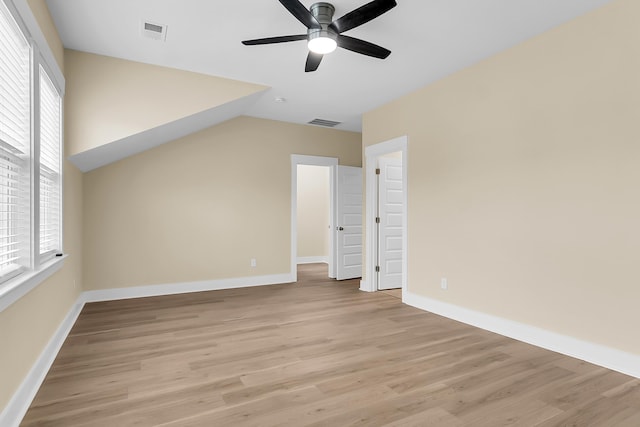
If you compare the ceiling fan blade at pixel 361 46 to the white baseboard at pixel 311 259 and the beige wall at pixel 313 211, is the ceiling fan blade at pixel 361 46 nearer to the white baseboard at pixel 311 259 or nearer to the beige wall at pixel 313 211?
the beige wall at pixel 313 211

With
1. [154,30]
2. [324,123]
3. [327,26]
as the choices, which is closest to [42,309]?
[154,30]

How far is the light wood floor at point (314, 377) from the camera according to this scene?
204 centimetres

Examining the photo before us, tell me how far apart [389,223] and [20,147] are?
441 centimetres

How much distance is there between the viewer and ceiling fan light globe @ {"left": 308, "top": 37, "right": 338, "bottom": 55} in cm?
266

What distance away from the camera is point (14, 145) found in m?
2.11

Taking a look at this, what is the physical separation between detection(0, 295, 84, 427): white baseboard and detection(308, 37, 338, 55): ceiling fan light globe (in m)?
2.89

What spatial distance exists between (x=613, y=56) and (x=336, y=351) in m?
3.13

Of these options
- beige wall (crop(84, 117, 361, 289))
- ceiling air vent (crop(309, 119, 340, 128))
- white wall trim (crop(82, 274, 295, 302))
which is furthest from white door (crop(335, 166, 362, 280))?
white wall trim (crop(82, 274, 295, 302))

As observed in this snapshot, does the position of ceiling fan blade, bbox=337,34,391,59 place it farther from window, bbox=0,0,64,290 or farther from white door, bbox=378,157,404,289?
white door, bbox=378,157,404,289

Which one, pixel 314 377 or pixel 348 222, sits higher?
pixel 348 222

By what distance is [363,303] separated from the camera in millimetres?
4668

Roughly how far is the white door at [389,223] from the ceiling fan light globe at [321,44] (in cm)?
275

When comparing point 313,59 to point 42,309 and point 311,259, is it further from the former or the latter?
point 311,259

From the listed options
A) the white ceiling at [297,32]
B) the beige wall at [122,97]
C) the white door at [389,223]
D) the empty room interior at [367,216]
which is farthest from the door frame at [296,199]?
the beige wall at [122,97]
